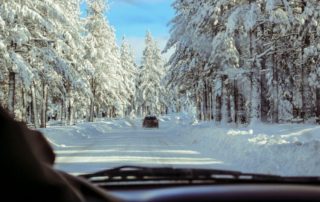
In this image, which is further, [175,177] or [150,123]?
[150,123]

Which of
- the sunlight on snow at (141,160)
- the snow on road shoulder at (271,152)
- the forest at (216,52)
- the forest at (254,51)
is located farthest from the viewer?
the forest at (254,51)

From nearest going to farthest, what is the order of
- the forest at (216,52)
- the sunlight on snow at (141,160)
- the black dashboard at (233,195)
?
the black dashboard at (233,195), the sunlight on snow at (141,160), the forest at (216,52)

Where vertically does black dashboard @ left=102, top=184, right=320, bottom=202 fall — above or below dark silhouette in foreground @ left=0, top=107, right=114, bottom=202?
below

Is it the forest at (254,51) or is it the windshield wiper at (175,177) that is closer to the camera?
the windshield wiper at (175,177)

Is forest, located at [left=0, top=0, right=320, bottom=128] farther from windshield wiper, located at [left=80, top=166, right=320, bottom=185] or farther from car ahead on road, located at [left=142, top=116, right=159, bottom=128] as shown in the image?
windshield wiper, located at [left=80, top=166, right=320, bottom=185]

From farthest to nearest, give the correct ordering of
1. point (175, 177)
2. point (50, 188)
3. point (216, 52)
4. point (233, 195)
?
point (216, 52), point (175, 177), point (233, 195), point (50, 188)

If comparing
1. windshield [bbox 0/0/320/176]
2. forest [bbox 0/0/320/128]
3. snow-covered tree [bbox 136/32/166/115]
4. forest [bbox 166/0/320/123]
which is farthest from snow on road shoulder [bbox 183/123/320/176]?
snow-covered tree [bbox 136/32/166/115]

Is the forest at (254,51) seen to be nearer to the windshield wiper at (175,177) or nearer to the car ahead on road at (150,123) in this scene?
the car ahead on road at (150,123)

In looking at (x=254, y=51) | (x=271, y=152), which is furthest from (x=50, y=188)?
(x=254, y=51)

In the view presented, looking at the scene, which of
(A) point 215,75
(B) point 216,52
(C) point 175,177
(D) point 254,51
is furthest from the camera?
(A) point 215,75

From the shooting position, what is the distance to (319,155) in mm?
14328

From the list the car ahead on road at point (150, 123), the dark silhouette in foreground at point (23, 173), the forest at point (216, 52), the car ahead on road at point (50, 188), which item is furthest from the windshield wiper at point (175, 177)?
the car ahead on road at point (150, 123)

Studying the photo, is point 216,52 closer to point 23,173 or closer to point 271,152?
point 271,152

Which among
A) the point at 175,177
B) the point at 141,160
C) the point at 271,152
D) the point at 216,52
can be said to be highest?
the point at 216,52
